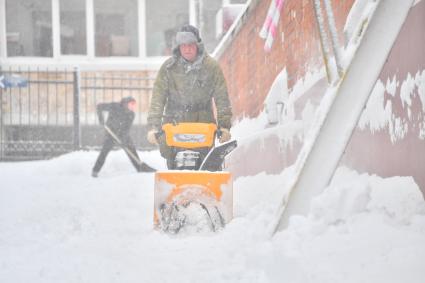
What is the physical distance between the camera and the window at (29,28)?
15.8m

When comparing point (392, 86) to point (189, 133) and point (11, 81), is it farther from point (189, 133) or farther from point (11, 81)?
point (11, 81)

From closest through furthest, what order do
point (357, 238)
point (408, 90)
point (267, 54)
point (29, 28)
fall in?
point (357, 238), point (408, 90), point (267, 54), point (29, 28)

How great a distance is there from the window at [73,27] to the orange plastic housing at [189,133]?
1259cm

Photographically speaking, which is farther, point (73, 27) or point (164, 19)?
point (164, 19)

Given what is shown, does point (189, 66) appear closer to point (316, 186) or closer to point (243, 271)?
point (316, 186)

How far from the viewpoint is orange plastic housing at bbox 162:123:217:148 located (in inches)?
159

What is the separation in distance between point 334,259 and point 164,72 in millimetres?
2565

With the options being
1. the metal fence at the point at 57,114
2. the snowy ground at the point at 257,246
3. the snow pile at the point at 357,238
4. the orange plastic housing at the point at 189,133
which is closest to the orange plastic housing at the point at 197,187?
the snowy ground at the point at 257,246

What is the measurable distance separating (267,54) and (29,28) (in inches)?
466

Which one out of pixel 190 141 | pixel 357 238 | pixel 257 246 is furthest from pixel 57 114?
pixel 357 238

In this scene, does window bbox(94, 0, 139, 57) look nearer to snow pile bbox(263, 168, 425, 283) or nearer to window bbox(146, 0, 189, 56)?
window bbox(146, 0, 189, 56)

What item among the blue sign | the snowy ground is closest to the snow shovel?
the blue sign

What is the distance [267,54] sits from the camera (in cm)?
→ 614

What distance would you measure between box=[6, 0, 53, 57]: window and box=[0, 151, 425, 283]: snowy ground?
39.9 ft
